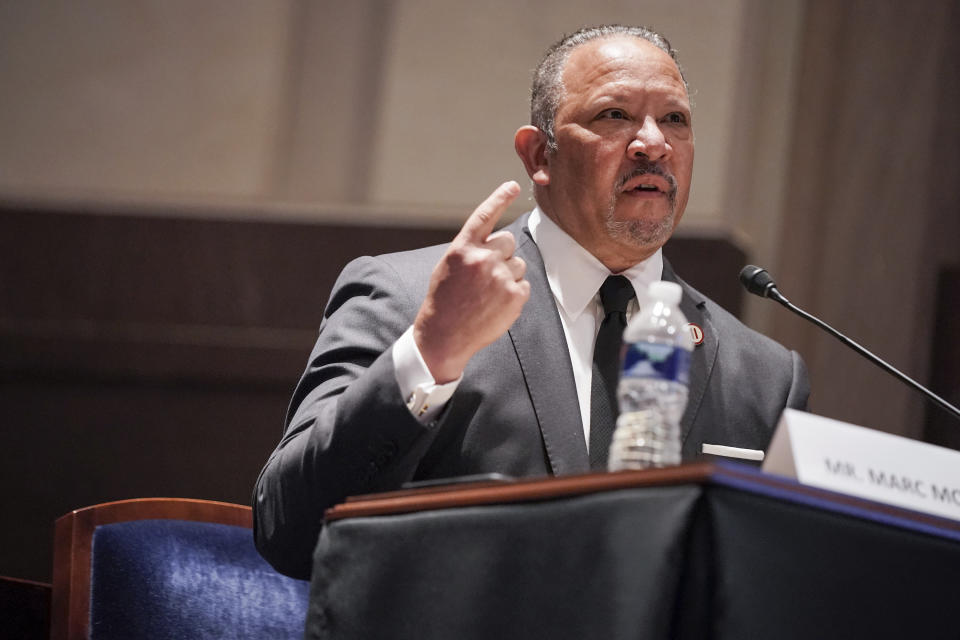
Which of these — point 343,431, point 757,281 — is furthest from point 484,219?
point 757,281

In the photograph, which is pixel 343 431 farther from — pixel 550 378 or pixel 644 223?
pixel 644 223

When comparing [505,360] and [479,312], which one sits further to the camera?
[505,360]

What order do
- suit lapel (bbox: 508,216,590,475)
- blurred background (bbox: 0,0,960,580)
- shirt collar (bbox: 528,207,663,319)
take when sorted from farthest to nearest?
blurred background (bbox: 0,0,960,580), shirt collar (bbox: 528,207,663,319), suit lapel (bbox: 508,216,590,475)

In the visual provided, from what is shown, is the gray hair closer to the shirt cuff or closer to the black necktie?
the black necktie

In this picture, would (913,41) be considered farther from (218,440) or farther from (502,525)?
(502,525)

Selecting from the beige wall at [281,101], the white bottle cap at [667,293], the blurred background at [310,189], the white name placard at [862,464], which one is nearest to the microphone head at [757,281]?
the white bottle cap at [667,293]

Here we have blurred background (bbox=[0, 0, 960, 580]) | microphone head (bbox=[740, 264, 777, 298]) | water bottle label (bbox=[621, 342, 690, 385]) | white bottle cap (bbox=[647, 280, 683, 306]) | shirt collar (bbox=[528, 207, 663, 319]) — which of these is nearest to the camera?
water bottle label (bbox=[621, 342, 690, 385])

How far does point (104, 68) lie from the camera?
4.60 m

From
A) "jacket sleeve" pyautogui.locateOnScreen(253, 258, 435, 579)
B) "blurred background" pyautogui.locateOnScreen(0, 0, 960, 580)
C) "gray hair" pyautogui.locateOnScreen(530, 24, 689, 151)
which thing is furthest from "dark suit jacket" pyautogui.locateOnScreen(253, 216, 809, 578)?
"blurred background" pyautogui.locateOnScreen(0, 0, 960, 580)

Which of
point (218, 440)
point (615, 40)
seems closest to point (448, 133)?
point (218, 440)

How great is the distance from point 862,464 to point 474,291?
551 millimetres

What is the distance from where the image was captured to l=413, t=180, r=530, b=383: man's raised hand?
5.22 ft

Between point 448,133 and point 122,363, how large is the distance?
4.76ft

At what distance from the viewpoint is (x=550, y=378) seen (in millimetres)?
2031
